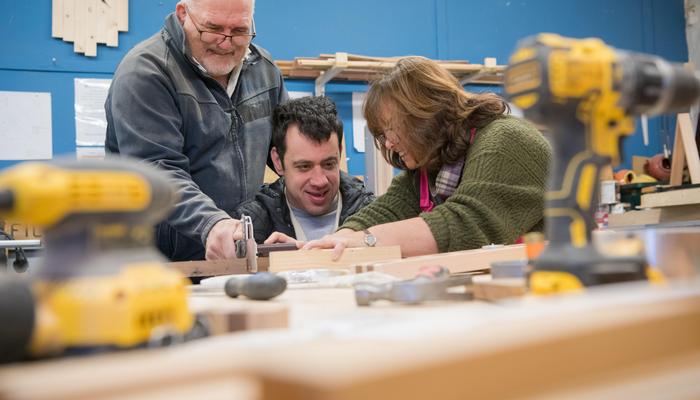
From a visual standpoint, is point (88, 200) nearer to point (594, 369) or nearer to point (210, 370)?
point (210, 370)

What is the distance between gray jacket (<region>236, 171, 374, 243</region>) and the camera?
2.82 m

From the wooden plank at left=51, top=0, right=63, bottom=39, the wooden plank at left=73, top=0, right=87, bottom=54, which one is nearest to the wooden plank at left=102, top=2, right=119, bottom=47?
the wooden plank at left=73, top=0, right=87, bottom=54

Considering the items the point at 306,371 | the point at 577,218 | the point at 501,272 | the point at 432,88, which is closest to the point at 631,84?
the point at 577,218

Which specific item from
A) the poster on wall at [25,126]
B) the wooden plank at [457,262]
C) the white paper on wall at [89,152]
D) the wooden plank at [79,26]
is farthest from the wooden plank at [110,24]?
the wooden plank at [457,262]

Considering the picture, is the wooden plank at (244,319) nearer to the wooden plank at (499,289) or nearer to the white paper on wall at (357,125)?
the wooden plank at (499,289)

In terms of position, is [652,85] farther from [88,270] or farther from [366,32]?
[366,32]

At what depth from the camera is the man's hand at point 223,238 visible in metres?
2.01

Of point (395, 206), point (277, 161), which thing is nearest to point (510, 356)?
point (395, 206)

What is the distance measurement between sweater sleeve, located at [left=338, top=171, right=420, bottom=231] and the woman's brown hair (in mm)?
287

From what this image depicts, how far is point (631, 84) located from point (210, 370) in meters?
0.53

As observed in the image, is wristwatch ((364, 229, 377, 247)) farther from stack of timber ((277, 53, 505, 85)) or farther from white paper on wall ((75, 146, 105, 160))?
white paper on wall ((75, 146, 105, 160))

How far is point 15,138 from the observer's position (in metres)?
4.55

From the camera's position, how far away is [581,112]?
2.28 ft

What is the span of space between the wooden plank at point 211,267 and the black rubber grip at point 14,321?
4.18 feet
